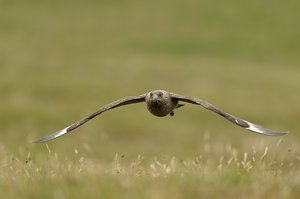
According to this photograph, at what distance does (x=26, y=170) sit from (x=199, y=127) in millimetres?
19459

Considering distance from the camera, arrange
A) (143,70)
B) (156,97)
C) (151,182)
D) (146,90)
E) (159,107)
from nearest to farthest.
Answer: (151,182), (156,97), (159,107), (146,90), (143,70)

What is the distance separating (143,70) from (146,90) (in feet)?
35.5

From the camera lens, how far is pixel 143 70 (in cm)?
4209

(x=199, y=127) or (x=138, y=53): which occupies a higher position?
(x=138, y=53)

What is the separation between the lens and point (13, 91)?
97.5ft

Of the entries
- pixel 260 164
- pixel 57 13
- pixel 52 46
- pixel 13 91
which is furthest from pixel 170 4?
pixel 260 164

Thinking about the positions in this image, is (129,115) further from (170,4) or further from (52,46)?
(170,4)

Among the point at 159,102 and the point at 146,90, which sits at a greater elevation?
the point at 146,90

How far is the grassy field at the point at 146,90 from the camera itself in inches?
267

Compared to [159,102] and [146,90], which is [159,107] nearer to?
[159,102]

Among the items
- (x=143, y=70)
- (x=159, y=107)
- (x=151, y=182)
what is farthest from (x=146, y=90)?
(x=151, y=182)

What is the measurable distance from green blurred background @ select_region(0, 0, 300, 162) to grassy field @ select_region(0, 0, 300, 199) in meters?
0.09

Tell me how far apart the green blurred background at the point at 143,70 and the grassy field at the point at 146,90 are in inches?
3.5

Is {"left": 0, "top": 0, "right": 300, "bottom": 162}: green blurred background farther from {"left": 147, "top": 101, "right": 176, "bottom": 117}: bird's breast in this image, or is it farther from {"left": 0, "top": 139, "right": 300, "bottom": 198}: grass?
{"left": 147, "top": 101, "right": 176, "bottom": 117}: bird's breast
